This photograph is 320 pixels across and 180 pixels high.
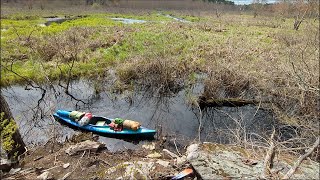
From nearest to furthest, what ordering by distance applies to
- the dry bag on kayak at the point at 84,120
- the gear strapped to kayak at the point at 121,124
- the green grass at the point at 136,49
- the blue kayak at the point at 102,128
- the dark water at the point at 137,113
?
the blue kayak at the point at 102,128 → the gear strapped to kayak at the point at 121,124 → the dark water at the point at 137,113 → the dry bag on kayak at the point at 84,120 → the green grass at the point at 136,49

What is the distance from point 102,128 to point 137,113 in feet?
5.80

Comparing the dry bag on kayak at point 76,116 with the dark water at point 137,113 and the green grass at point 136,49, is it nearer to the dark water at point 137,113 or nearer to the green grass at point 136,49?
the dark water at point 137,113

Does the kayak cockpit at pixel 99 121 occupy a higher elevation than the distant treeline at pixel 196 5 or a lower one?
lower

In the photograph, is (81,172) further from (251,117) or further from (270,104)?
(270,104)

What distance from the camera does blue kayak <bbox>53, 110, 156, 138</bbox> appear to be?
8047 mm

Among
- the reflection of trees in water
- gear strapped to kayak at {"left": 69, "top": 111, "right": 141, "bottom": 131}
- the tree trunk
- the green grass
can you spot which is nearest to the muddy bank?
the tree trunk

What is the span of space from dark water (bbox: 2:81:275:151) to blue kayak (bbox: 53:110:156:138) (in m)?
0.21

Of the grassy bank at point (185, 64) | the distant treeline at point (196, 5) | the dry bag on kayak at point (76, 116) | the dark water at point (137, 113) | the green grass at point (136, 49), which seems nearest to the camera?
the distant treeline at point (196, 5)

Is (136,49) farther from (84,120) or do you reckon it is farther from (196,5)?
(196,5)

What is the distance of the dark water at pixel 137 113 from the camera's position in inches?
327

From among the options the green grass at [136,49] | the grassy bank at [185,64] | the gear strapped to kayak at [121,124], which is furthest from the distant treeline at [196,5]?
the gear strapped to kayak at [121,124]

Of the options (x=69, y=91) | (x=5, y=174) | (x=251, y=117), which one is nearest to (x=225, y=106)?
(x=251, y=117)

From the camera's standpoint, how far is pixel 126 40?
17.6m

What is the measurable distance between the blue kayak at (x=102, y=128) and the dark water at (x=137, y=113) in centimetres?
21
